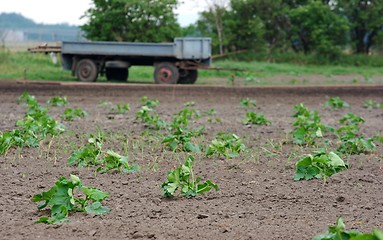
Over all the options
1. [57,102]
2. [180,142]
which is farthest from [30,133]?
[57,102]

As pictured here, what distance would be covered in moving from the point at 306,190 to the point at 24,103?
971cm

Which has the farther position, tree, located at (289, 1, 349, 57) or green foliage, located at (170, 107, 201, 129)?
tree, located at (289, 1, 349, 57)

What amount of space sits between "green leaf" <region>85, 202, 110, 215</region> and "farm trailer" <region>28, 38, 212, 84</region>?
15524 mm

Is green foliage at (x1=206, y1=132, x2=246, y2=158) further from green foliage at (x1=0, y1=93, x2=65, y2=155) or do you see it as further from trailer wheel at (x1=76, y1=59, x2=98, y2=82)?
trailer wheel at (x1=76, y1=59, x2=98, y2=82)

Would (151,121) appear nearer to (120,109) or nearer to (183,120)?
(183,120)

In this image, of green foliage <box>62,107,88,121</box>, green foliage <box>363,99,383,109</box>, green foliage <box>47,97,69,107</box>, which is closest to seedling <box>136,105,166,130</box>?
green foliage <box>62,107,88,121</box>

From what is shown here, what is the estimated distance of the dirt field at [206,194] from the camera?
211 inches

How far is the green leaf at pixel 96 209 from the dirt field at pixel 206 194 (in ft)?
0.24

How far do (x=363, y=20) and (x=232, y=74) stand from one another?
60.4 ft

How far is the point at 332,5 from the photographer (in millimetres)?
39594

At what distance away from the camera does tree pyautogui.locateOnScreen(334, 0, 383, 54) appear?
3838cm

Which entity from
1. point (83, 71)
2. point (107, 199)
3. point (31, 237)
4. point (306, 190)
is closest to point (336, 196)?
point (306, 190)

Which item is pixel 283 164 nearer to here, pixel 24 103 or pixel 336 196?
pixel 336 196

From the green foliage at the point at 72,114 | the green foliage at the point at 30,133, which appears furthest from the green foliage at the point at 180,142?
the green foliage at the point at 72,114
